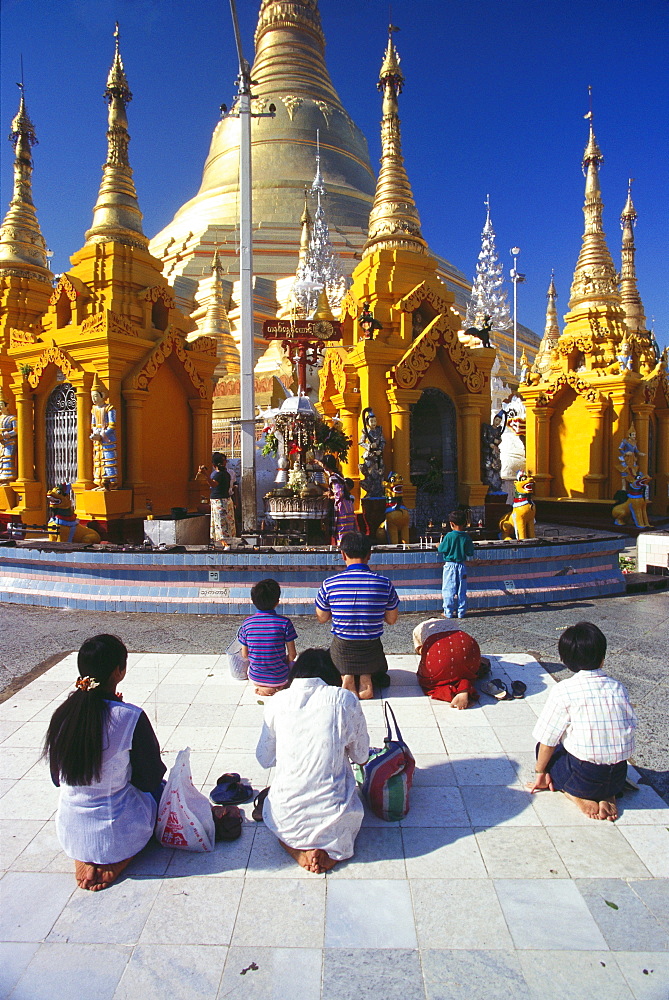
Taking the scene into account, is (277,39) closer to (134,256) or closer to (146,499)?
(134,256)

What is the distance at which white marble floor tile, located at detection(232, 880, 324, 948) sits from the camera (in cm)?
255

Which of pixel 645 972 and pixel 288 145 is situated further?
pixel 288 145

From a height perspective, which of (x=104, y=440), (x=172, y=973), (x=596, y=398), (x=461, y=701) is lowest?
(x=172, y=973)

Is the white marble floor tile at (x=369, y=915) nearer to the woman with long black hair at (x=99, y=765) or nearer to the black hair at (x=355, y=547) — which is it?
the woman with long black hair at (x=99, y=765)

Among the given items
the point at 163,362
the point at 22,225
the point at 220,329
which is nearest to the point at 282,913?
the point at 163,362

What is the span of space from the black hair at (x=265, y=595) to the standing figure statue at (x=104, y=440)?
7836 mm

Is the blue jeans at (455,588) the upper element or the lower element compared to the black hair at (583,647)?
lower

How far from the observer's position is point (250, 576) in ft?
26.9

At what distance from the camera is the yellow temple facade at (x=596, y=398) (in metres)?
15.6

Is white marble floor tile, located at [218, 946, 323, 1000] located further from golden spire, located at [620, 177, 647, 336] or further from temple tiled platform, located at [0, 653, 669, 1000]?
golden spire, located at [620, 177, 647, 336]

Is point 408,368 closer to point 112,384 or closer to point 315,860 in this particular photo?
point 112,384

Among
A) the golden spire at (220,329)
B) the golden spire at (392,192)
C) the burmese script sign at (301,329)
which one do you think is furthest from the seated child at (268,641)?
the golden spire at (220,329)

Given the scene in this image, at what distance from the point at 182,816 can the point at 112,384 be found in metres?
10.2

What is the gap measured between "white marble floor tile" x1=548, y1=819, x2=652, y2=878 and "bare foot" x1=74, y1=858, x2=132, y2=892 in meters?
2.17
